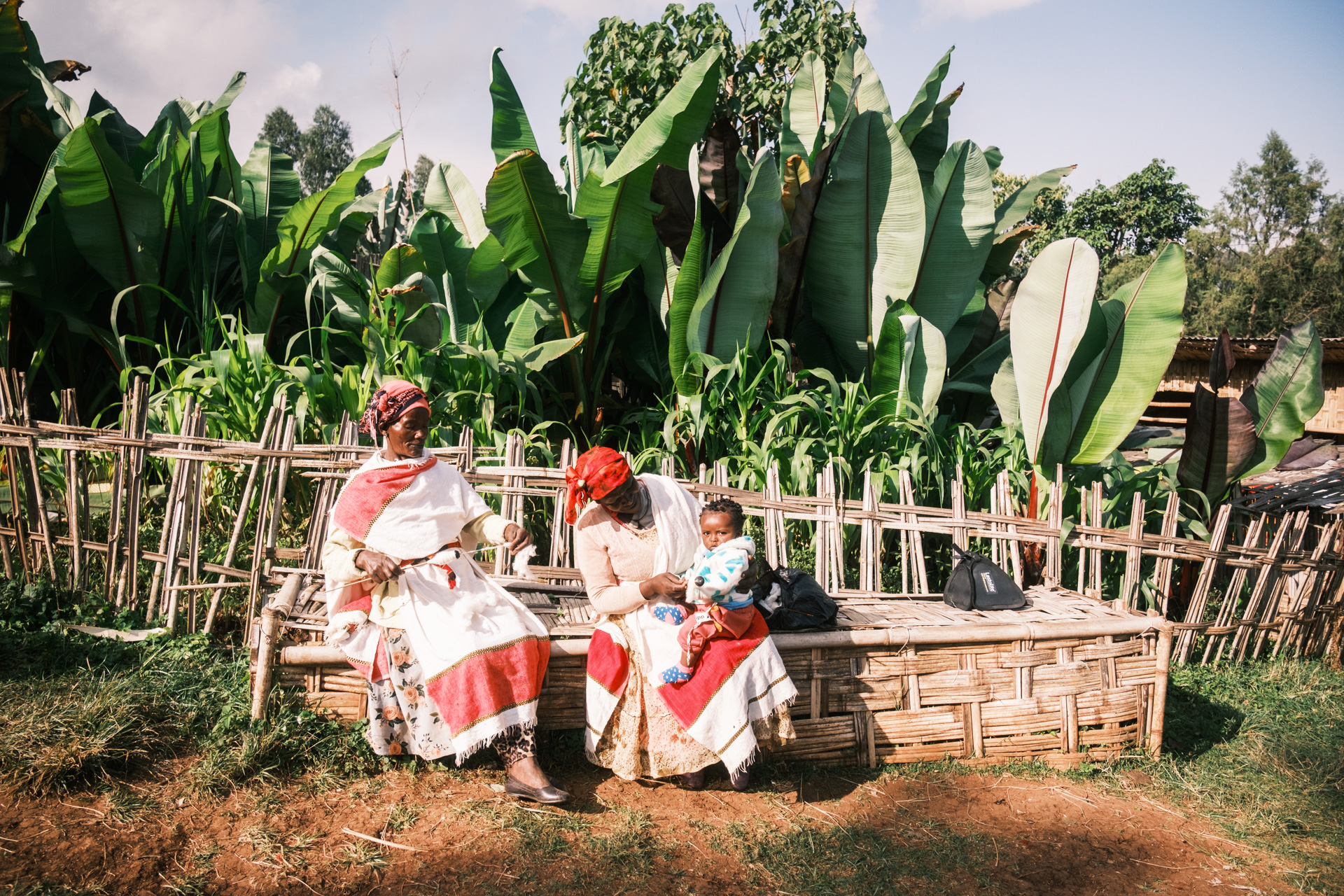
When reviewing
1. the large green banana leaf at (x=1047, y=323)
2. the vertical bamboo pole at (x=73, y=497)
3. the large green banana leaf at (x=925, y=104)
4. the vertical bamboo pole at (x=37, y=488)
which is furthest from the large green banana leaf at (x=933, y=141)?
the vertical bamboo pole at (x=37, y=488)

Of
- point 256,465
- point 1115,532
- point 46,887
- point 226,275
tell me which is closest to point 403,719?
point 46,887

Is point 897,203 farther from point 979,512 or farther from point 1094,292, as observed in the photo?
point 979,512

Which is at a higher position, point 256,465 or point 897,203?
point 897,203

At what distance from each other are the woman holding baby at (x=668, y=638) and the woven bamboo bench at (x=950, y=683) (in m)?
0.21

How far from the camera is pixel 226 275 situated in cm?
598

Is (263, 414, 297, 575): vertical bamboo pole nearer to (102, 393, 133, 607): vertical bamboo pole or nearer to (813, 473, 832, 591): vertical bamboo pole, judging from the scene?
(102, 393, 133, 607): vertical bamboo pole

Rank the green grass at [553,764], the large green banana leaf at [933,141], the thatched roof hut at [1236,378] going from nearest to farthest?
the green grass at [553,764], the large green banana leaf at [933,141], the thatched roof hut at [1236,378]

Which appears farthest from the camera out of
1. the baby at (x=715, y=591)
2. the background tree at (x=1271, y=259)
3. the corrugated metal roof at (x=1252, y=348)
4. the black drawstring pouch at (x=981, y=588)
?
the background tree at (x=1271, y=259)

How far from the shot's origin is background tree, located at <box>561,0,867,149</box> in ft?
22.4

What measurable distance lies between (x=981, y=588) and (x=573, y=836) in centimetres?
188

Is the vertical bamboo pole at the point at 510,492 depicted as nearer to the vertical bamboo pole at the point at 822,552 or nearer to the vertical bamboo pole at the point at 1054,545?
the vertical bamboo pole at the point at 822,552

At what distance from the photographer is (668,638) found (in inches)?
107

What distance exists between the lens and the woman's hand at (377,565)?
259 centimetres

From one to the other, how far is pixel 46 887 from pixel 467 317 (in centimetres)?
399
